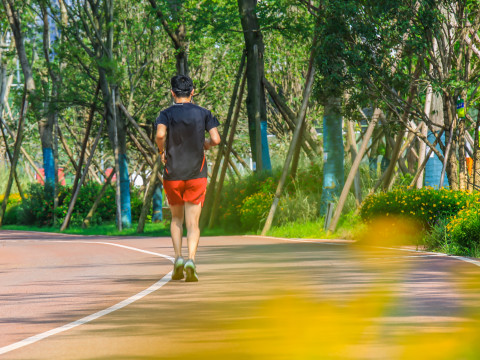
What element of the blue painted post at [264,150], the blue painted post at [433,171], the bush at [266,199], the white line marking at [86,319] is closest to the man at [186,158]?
the white line marking at [86,319]

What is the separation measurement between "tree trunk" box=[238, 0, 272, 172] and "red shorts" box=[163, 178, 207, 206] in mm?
17251

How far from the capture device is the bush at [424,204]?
52.6 feet

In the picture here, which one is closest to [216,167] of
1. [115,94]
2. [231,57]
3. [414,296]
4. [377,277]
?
[115,94]

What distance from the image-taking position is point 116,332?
22.5ft

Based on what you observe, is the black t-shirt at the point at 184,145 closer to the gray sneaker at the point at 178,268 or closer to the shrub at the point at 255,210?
the gray sneaker at the point at 178,268

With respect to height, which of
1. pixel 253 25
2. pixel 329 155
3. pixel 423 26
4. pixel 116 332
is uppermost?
pixel 253 25

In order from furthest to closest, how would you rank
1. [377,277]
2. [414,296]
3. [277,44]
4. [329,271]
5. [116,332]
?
[277,44] → [329,271] → [377,277] → [414,296] → [116,332]

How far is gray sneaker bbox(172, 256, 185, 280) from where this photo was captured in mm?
10367

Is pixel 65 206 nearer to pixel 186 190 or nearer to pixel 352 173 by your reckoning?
pixel 352 173

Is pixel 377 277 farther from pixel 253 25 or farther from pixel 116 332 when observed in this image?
pixel 253 25

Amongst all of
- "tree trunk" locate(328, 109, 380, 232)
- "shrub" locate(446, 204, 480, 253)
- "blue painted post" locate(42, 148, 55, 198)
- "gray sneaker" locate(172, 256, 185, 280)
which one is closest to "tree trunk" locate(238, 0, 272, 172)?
"tree trunk" locate(328, 109, 380, 232)

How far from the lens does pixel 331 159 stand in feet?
76.6

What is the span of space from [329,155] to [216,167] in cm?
591

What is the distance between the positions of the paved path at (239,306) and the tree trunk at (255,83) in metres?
14.1
